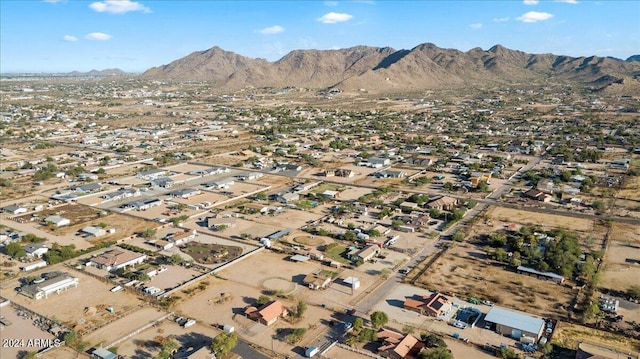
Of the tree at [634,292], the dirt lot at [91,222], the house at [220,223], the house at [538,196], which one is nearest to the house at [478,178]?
the house at [538,196]

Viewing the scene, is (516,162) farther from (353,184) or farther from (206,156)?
(206,156)

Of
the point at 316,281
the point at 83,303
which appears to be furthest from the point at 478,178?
the point at 83,303

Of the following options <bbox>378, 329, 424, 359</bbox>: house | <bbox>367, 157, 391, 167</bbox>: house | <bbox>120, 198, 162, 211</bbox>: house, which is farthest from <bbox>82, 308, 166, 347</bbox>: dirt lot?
<bbox>367, 157, 391, 167</bbox>: house

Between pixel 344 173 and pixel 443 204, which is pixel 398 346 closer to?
pixel 443 204

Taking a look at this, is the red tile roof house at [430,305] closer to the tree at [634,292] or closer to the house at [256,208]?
the tree at [634,292]

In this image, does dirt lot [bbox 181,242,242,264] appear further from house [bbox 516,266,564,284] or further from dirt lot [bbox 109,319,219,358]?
house [bbox 516,266,564,284]

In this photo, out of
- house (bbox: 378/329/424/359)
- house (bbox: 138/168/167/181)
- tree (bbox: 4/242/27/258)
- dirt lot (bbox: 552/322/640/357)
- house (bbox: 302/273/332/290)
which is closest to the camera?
house (bbox: 378/329/424/359)

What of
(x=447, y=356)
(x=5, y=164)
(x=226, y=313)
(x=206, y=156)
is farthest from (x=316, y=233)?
(x=5, y=164)
